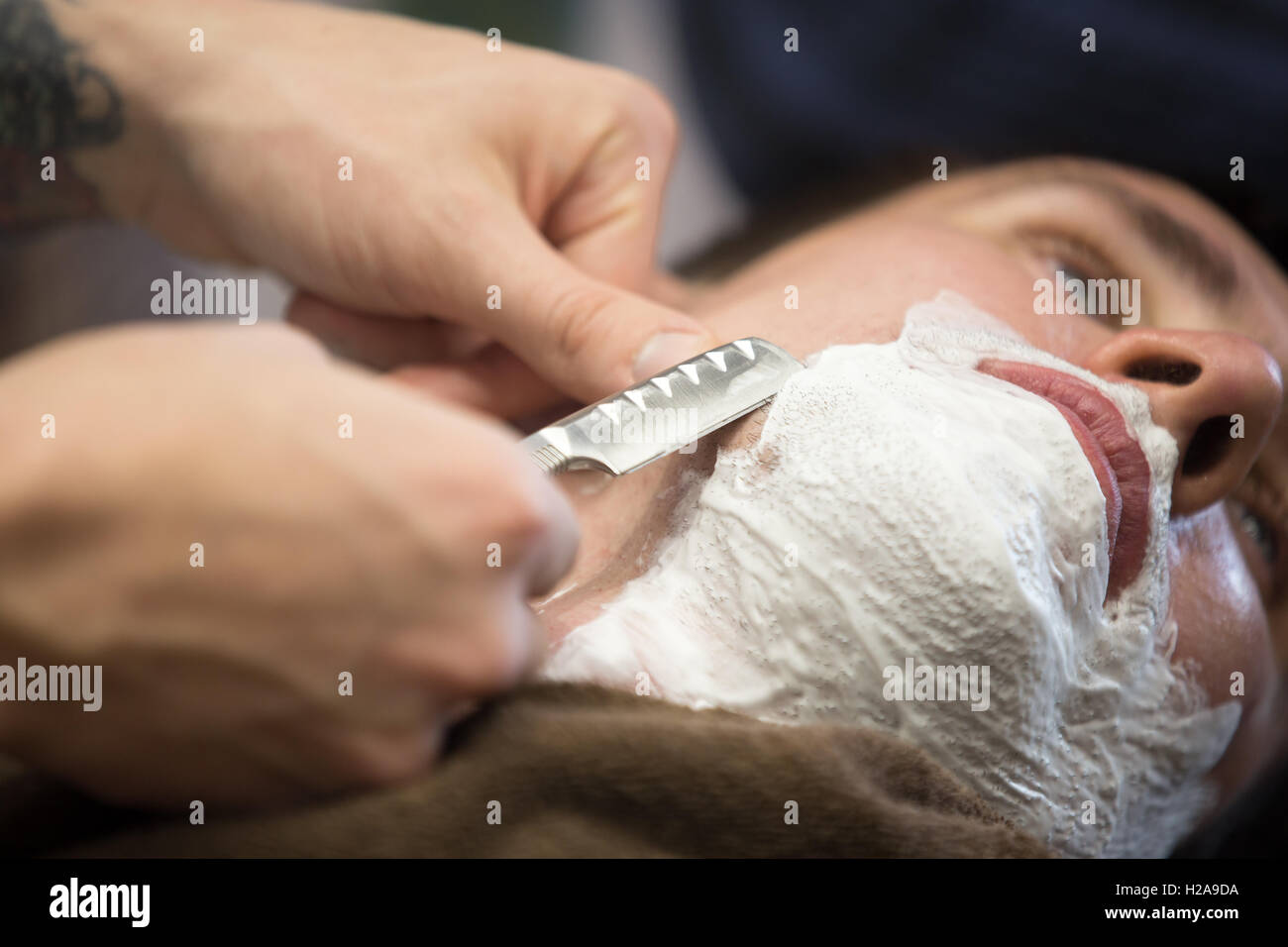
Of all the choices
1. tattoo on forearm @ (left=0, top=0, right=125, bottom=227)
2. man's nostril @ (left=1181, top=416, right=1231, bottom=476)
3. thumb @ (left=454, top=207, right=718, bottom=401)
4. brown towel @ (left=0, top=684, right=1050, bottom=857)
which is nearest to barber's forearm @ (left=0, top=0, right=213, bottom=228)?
tattoo on forearm @ (left=0, top=0, right=125, bottom=227)

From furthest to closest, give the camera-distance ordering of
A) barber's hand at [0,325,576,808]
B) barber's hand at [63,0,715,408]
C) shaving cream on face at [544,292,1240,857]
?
1. barber's hand at [63,0,715,408]
2. shaving cream on face at [544,292,1240,857]
3. barber's hand at [0,325,576,808]

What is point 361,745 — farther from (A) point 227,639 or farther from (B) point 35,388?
(B) point 35,388

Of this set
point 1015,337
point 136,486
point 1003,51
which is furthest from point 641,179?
point 136,486

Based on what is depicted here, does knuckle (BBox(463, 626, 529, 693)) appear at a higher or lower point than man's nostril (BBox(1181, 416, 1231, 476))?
lower

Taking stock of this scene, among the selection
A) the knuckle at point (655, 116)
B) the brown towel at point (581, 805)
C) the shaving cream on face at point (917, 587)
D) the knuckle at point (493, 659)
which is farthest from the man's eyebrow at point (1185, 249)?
the knuckle at point (493, 659)

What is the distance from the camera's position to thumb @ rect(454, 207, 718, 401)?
2.28 ft

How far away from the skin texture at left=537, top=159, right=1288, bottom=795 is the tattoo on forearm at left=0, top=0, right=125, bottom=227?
596mm

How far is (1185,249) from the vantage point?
875mm

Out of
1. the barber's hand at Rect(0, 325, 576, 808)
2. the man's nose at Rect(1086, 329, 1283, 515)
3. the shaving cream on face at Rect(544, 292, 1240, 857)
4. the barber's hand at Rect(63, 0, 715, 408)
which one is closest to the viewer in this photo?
the barber's hand at Rect(0, 325, 576, 808)

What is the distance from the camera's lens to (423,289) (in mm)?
829

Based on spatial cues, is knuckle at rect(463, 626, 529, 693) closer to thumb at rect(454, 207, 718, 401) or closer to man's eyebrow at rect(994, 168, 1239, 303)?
thumb at rect(454, 207, 718, 401)

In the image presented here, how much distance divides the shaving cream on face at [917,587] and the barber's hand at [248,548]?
15 cm
